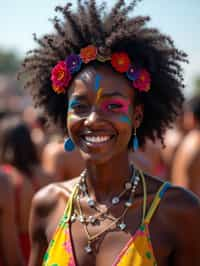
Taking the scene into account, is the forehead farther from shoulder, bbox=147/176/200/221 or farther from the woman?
shoulder, bbox=147/176/200/221

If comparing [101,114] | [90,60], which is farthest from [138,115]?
[90,60]

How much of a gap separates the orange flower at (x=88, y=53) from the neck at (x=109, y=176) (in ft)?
1.78

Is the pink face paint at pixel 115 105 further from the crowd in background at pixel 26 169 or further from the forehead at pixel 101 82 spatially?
the crowd in background at pixel 26 169

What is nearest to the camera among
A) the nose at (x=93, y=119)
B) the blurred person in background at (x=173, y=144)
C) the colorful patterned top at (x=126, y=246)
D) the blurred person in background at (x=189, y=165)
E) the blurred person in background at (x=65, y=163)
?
the colorful patterned top at (x=126, y=246)

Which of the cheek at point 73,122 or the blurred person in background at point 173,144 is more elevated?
the cheek at point 73,122

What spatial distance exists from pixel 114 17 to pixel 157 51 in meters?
0.30

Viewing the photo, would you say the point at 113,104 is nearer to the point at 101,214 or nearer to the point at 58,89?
the point at 58,89

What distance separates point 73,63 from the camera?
310 cm

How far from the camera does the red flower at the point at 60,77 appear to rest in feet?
10.2

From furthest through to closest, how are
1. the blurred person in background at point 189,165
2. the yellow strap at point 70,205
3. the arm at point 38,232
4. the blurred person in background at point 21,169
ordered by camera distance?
the blurred person in background at point 189,165, the blurred person in background at point 21,169, the arm at point 38,232, the yellow strap at point 70,205

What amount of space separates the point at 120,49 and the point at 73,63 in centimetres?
26

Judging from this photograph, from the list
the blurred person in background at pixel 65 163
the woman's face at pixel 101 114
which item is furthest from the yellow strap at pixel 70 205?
the blurred person in background at pixel 65 163

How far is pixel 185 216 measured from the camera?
114 inches

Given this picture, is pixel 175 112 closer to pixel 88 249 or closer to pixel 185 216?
pixel 185 216
